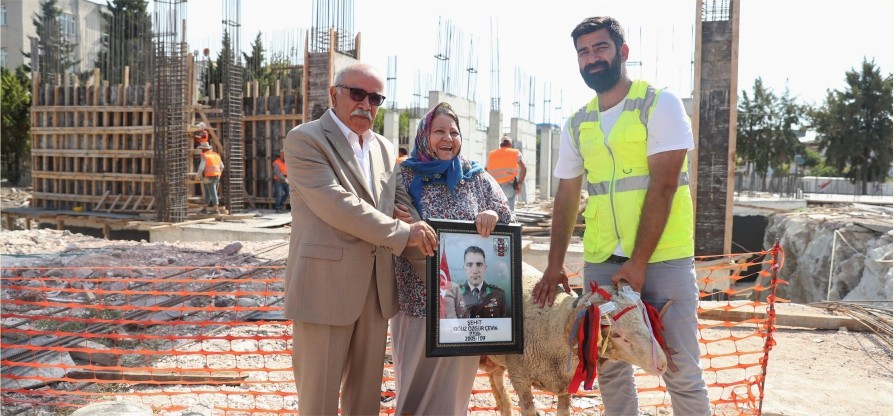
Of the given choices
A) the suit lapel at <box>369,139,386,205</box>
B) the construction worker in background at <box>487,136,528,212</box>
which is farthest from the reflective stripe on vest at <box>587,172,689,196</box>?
the construction worker in background at <box>487,136,528,212</box>

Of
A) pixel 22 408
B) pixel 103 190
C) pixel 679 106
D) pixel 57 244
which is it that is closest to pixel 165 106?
pixel 103 190

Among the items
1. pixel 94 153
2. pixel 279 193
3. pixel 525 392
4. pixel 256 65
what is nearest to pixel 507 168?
pixel 525 392

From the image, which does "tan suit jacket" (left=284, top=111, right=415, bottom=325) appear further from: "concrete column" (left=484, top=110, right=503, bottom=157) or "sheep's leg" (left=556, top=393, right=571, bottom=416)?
"concrete column" (left=484, top=110, right=503, bottom=157)

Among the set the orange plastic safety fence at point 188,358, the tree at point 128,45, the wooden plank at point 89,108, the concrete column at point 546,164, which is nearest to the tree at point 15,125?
the tree at point 128,45

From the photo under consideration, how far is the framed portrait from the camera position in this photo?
8.59 feet

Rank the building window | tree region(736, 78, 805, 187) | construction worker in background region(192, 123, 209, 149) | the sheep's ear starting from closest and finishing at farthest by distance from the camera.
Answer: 1. the sheep's ear
2. construction worker in background region(192, 123, 209, 149)
3. tree region(736, 78, 805, 187)
4. the building window

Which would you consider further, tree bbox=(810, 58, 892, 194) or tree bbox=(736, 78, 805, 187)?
tree bbox=(736, 78, 805, 187)

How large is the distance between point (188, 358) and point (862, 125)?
3530 centimetres

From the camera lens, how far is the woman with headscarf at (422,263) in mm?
2844

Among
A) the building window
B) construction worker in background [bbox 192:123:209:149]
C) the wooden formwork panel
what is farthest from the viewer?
the building window

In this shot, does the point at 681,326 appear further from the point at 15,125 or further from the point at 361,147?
the point at 15,125

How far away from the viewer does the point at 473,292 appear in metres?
2.70

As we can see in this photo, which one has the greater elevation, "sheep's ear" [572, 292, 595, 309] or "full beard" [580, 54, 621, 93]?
"full beard" [580, 54, 621, 93]

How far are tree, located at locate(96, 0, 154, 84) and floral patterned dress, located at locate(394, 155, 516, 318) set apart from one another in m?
16.0
